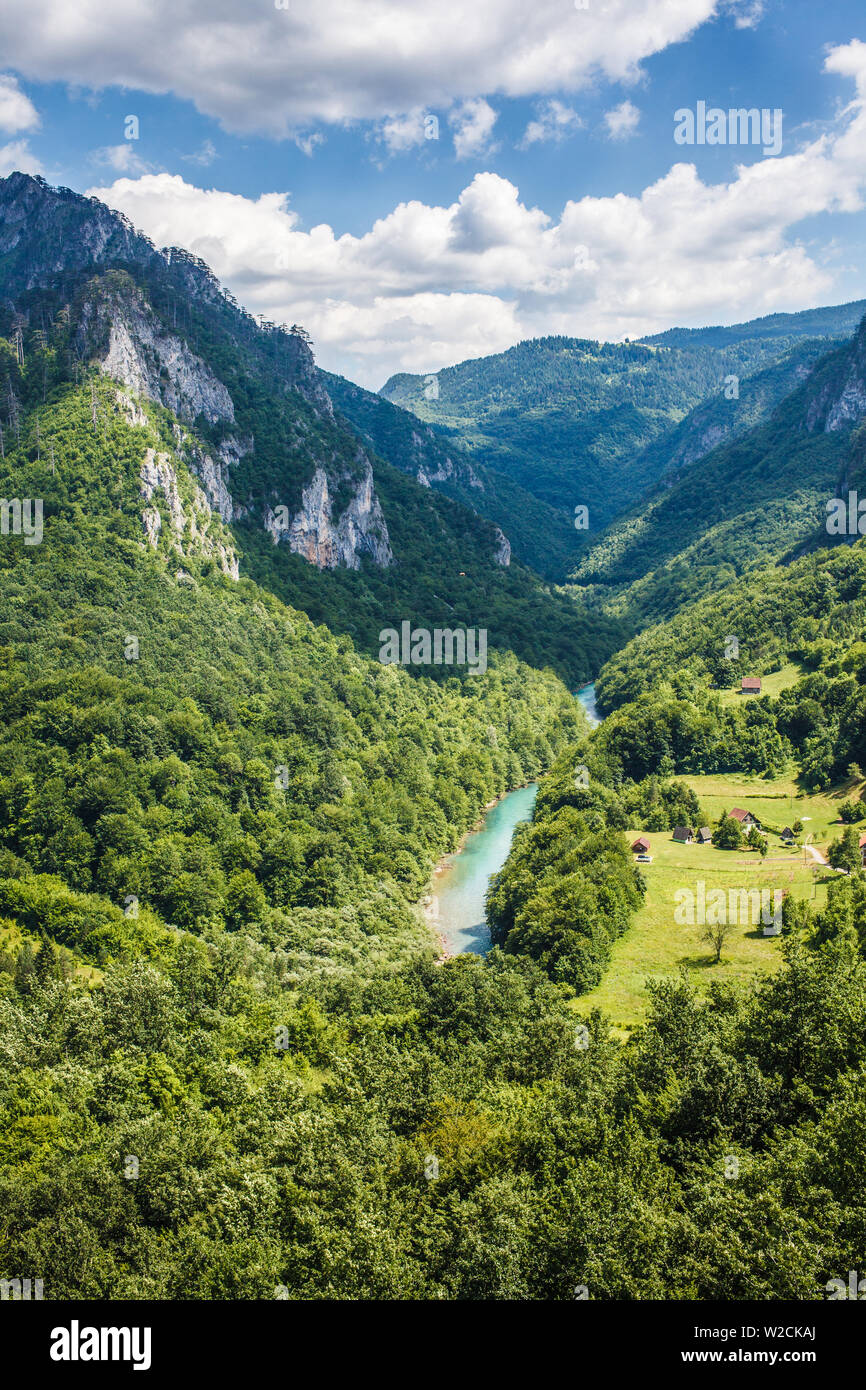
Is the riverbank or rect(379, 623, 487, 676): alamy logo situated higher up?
rect(379, 623, 487, 676): alamy logo

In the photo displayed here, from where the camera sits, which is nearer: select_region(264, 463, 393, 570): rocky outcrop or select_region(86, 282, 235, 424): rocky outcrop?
select_region(86, 282, 235, 424): rocky outcrop

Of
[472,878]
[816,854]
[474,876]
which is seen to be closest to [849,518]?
[816,854]

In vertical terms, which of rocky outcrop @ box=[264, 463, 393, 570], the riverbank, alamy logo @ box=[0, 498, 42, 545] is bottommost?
the riverbank

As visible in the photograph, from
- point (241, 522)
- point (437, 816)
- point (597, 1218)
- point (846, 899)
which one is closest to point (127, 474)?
point (241, 522)

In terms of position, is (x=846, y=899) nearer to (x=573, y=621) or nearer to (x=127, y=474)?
(x=127, y=474)

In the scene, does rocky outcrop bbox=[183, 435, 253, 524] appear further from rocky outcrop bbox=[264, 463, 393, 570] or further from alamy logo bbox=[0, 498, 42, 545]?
alamy logo bbox=[0, 498, 42, 545]

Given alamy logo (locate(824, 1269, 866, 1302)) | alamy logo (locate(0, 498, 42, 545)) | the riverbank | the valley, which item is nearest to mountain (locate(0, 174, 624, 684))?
the valley
